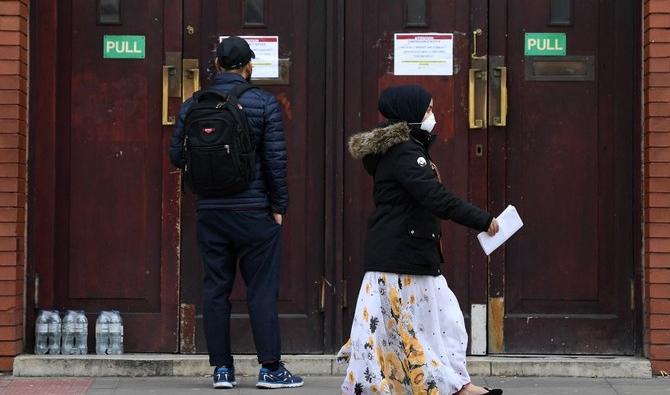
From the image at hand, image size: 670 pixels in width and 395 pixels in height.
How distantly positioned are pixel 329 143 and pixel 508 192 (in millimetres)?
1074

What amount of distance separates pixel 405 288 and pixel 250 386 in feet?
4.65

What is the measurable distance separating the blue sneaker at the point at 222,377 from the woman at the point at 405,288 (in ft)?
3.08

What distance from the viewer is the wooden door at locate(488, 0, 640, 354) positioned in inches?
323

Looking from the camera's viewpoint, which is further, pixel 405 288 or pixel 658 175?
pixel 658 175

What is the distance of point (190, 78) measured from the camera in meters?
8.17

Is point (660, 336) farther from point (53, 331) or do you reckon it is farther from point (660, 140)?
point (53, 331)

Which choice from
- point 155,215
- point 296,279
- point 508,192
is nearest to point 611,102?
point 508,192

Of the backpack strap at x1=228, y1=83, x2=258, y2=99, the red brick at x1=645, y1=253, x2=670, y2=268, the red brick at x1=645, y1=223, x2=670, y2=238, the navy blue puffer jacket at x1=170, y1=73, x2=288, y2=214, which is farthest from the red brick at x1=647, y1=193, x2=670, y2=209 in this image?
the backpack strap at x1=228, y1=83, x2=258, y2=99

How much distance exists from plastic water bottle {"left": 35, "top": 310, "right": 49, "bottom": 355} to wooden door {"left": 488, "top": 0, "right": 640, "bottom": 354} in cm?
255

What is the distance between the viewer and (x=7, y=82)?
26.0 ft

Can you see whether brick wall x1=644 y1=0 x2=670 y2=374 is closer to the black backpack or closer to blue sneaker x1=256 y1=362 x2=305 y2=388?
blue sneaker x1=256 y1=362 x2=305 y2=388

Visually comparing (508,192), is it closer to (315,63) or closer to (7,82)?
(315,63)

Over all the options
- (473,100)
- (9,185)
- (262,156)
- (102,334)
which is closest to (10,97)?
(9,185)

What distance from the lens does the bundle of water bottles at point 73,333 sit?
807cm
